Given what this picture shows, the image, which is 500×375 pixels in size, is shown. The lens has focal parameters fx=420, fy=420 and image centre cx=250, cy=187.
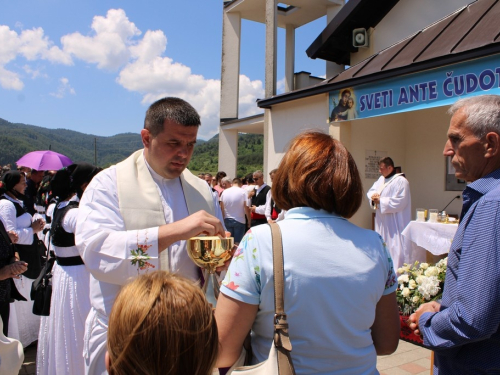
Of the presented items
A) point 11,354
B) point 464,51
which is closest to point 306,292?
point 11,354

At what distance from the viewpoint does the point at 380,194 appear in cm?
843

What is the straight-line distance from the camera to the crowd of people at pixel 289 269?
1111 mm

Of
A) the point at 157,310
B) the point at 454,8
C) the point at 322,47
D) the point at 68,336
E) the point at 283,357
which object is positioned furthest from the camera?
the point at 322,47

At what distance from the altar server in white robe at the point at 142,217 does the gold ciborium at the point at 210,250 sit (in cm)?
4

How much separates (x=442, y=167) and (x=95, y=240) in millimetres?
9273

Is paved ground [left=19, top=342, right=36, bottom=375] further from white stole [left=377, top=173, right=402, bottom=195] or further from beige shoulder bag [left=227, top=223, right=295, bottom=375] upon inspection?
white stole [left=377, top=173, right=402, bottom=195]

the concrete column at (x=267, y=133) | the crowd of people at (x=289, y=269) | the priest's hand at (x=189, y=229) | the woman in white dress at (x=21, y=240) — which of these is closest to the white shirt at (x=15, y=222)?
the woman in white dress at (x=21, y=240)

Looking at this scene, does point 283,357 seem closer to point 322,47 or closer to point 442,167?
point 442,167

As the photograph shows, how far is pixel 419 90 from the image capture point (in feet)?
24.5

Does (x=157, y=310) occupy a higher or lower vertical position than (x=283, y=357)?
higher

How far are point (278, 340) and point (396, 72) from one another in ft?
23.9

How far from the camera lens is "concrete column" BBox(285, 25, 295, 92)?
558 inches

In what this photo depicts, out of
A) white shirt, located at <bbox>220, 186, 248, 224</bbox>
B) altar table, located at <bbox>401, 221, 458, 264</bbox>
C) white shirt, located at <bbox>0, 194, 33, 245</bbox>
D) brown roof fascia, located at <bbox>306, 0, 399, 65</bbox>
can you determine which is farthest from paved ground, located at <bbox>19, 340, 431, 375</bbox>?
brown roof fascia, located at <bbox>306, 0, 399, 65</bbox>

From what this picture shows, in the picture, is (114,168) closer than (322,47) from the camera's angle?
Yes
